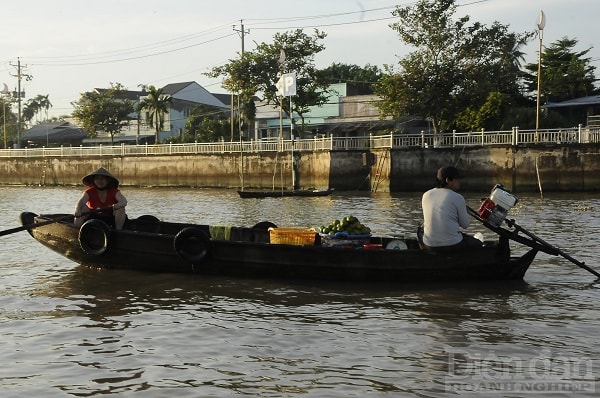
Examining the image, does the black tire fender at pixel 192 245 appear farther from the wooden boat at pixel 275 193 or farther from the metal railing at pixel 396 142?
the metal railing at pixel 396 142

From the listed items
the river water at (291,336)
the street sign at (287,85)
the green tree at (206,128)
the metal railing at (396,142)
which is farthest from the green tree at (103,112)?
the river water at (291,336)

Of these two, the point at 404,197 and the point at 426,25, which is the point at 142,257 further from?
the point at 426,25

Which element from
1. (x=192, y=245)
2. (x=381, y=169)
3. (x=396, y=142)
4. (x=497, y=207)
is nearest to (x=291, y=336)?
(x=192, y=245)

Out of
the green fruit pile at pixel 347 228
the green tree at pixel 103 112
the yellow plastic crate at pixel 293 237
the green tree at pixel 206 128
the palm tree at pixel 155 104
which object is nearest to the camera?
the yellow plastic crate at pixel 293 237

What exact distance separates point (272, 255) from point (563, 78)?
38.2 meters

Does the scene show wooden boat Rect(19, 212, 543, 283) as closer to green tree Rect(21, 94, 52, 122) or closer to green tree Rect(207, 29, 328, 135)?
green tree Rect(207, 29, 328, 135)

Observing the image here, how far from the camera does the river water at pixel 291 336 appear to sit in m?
6.86

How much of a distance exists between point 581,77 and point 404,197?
63.2 feet

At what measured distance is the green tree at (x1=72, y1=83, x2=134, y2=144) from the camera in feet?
214

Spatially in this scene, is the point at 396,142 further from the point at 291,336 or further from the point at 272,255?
the point at 291,336

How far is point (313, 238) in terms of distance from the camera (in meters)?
11.4

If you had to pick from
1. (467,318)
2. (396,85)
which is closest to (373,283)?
(467,318)

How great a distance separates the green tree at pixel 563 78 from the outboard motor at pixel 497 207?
118 feet

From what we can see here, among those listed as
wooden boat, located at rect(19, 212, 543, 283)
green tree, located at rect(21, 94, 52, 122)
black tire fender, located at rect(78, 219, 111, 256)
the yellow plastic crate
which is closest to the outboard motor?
wooden boat, located at rect(19, 212, 543, 283)
